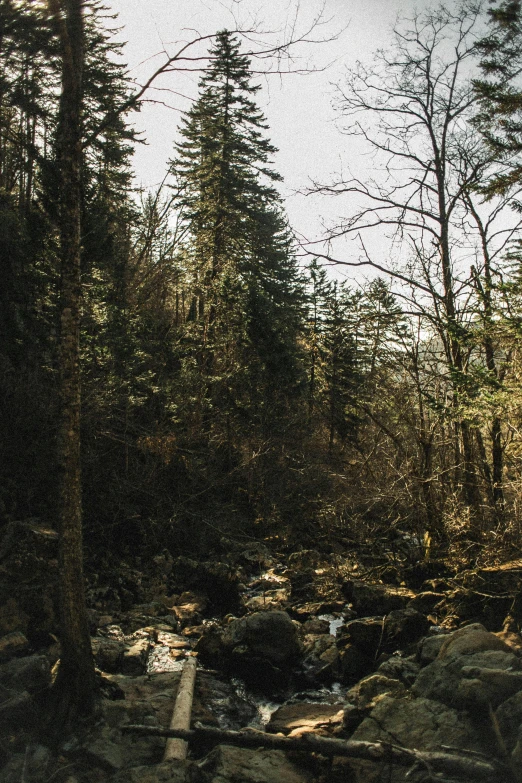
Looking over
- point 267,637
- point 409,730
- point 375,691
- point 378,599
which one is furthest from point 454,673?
point 378,599

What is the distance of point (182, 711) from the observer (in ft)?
21.3

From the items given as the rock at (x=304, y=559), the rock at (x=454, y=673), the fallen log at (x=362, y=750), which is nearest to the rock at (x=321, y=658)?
the rock at (x=454, y=673)

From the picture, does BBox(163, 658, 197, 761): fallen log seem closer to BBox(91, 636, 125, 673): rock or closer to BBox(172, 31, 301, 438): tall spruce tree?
BBox(91, 636, 125, 673): rock

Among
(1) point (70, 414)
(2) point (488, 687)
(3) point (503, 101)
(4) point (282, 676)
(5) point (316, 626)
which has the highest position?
(3) point (503, 101)

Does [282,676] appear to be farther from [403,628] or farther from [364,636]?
[403,628]

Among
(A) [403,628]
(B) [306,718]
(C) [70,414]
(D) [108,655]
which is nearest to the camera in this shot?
(C) [70,414]

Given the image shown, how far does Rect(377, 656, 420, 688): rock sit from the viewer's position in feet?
23.7

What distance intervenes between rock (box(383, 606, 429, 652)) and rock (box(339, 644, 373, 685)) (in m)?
0.50

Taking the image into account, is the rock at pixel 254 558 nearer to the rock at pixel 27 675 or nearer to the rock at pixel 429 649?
the rock at pixel 429 649

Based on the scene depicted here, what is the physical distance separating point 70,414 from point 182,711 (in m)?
3.49

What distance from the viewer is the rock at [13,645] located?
23.7ft

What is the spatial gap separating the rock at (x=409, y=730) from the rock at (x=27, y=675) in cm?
325

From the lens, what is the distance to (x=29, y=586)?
28.0 feet

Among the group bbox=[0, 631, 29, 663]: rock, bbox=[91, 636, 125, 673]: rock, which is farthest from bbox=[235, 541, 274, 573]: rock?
bbox=[0, 631, 29, 663]: rock
